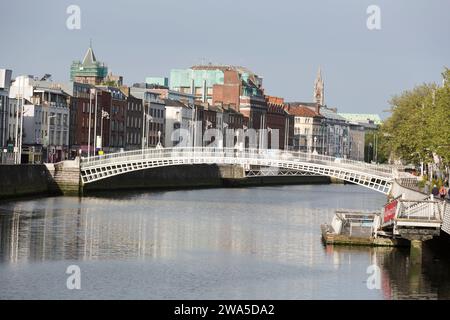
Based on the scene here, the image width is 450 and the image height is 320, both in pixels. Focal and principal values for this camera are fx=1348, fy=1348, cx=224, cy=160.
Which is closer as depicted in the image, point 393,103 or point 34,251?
point 34,251

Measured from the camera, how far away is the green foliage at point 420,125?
61.3 metres

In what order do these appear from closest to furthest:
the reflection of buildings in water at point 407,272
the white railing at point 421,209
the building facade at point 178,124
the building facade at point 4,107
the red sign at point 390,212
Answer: the reflection of buildings in water at point 407,272 → the white railing at point 421,209 → the red sign at point 390,212 → the building facade at point 4,107 → the building facade at point 178,124

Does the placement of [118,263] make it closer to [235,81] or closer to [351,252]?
[351,252]

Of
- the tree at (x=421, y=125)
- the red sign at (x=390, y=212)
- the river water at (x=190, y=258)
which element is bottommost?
the river water at (x=190, y=258)

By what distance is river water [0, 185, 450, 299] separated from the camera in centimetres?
3912

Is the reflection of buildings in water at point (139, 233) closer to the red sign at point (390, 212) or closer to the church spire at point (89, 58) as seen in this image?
the red sign at point (390, 212)

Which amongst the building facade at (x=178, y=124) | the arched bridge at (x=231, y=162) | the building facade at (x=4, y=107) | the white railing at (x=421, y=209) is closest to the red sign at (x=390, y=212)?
the white railing at (x=421, y=209)

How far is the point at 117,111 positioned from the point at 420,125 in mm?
47930

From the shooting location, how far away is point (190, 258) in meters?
46.9

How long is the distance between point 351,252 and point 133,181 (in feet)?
160

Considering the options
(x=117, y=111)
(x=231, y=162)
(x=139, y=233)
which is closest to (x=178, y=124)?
(x=117, y=111)

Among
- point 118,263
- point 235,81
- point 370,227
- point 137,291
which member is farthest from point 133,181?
point 235,81

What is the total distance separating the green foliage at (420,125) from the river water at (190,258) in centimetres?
683

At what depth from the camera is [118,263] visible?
44.8 m
